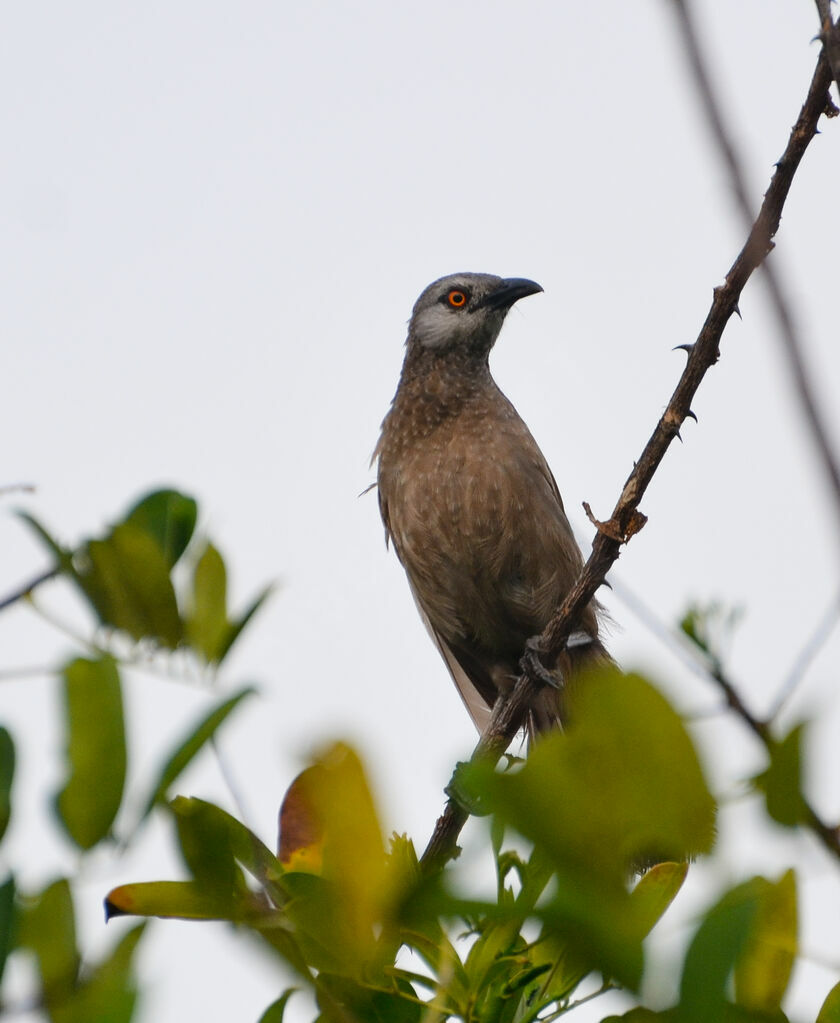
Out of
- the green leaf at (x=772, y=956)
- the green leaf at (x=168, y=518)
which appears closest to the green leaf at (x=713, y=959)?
the green leaf at (x=772, y=956)

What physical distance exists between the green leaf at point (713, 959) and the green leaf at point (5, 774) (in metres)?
0.79

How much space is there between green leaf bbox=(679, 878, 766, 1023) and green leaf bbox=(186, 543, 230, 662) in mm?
1128

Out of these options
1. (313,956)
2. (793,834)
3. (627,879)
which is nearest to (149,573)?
(313,956)

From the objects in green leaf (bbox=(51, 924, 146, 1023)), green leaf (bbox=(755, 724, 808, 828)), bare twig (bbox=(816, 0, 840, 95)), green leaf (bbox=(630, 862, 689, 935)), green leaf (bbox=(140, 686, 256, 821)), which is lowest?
green leaf (bbox=(630, 862, 689, 935))

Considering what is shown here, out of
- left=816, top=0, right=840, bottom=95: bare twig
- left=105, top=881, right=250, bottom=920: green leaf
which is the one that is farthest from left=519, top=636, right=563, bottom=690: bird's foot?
left=816, top=0, right=840, bottom=95: bare twig

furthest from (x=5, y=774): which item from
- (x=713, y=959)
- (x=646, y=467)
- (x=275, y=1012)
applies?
(x=646, y=467)

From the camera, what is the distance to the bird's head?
7.13m

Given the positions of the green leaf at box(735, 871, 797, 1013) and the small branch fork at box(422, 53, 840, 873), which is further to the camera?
the small branch fork at box(422, 53, 840, 873)

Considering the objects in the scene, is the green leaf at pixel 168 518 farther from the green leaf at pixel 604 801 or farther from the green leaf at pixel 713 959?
the green leaf at pixel 713 959

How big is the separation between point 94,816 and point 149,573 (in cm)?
76

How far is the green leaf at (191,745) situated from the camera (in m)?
1.30

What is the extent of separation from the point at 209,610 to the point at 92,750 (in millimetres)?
671

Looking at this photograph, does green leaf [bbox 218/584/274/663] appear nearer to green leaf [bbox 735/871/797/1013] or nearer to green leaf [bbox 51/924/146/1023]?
green leaf [bbox 51/924/146/1023]

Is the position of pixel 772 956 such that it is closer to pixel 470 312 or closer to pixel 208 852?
pixel 208 852
